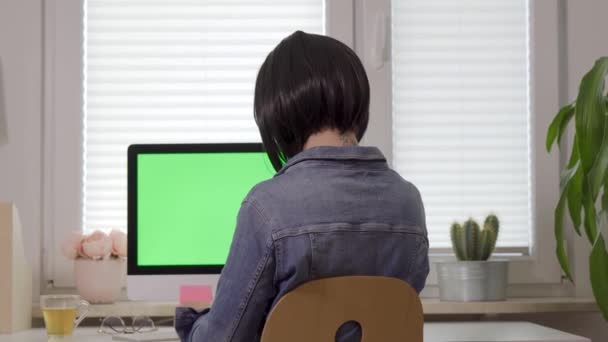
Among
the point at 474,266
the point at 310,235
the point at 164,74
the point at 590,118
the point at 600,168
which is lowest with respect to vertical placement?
the point at 474,266

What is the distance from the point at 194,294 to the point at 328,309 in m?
1.06

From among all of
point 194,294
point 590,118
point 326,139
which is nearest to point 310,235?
point 326,139

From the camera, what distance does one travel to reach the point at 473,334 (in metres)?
2.00

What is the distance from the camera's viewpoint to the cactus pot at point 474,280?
2.33m

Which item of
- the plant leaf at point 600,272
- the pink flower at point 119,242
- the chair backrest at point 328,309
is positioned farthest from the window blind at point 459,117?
the chair backrest at point 328,309

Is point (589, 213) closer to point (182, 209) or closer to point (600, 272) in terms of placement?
point (600, 272)

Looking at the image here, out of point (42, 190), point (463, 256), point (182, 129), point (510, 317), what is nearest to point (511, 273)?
point (510, 317)

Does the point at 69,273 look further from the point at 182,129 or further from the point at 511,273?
the point at 511,273

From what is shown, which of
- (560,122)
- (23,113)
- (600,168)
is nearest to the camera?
(600,168)

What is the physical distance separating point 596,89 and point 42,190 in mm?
1570

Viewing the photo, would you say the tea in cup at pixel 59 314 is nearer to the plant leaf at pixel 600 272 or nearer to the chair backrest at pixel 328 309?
the chair backrest at pixel 328 309

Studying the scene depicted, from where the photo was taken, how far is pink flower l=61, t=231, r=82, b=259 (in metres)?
2.35

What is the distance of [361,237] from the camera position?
123cm

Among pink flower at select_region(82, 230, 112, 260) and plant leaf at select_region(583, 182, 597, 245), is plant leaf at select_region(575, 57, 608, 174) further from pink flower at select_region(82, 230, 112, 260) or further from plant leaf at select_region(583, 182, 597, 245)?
pink flower at select_region(82, 230, 112, 260)
